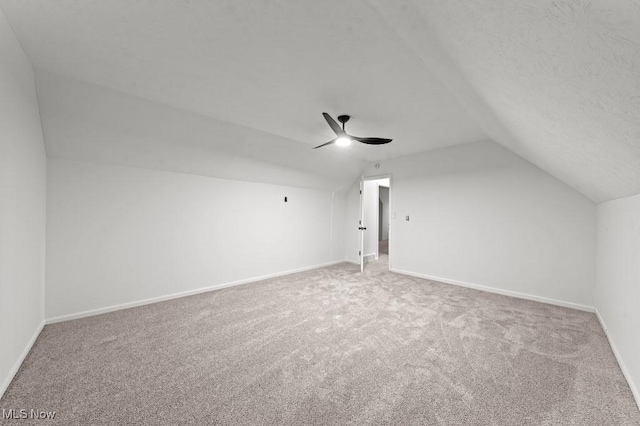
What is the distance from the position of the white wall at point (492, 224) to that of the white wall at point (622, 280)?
435 millimetres

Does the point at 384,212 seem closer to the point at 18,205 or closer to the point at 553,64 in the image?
the point at 553,64

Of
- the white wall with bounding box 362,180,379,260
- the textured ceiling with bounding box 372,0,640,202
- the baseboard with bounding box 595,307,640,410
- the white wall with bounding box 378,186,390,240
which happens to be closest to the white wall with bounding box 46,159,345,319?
the white wall with bounding box 362,180,379,260

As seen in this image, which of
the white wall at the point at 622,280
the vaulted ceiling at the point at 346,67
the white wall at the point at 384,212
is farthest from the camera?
the white wall at the point at 384,212

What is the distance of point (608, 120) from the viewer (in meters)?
1.06

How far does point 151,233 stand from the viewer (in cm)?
328

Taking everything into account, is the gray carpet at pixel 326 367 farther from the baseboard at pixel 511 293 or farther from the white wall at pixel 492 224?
the white wall at pixel 492 224

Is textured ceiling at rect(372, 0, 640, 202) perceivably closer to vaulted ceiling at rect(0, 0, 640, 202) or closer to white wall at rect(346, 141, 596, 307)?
vaulted ceiling at rect(0, 0, 640, 202)

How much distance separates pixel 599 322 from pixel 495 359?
6.02 ft

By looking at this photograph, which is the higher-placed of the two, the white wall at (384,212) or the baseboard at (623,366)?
the white wall at (384,212)

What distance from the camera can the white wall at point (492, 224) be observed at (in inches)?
126

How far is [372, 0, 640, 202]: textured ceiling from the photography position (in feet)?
2.21

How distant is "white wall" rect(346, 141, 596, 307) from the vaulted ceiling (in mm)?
1225

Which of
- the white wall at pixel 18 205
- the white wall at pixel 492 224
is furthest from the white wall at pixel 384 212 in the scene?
the white wall at pixel 18 205

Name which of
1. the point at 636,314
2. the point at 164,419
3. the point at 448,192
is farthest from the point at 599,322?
the point at 164,419
